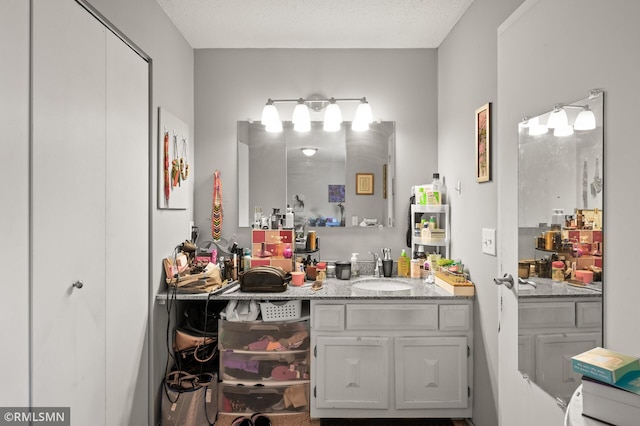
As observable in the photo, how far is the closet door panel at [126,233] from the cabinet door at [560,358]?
6.12 feet

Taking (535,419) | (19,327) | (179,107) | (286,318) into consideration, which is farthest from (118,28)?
(535,419)

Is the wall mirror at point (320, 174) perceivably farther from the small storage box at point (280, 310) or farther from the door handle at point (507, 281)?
the door handle at point (507, 281)

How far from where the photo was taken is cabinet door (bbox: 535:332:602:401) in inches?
46.1

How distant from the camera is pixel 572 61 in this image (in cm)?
122

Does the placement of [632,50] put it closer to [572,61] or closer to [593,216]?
[572,61]

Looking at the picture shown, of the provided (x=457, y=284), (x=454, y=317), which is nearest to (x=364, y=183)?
(x=457, y=284)

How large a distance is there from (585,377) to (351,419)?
1.64 metres

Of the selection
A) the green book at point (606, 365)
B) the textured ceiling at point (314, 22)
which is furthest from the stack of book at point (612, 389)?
the textured ceiling at point (314, 22)

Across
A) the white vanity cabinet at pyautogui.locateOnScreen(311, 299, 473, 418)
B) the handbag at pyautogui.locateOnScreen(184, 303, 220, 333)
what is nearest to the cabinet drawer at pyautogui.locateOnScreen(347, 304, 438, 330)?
the white vanity cabinet at pyautogui.locateOnScreen(311, 299, 473, 418)

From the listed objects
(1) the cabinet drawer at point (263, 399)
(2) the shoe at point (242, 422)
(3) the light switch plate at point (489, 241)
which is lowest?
(2) the shoe at point (242, 422)

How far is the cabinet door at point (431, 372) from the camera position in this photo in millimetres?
2139

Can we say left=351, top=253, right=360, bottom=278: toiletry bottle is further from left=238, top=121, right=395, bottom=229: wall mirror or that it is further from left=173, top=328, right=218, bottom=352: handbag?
left=173, top=328, right=218, bottom=352: handbag

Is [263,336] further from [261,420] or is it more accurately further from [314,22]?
[314,22]

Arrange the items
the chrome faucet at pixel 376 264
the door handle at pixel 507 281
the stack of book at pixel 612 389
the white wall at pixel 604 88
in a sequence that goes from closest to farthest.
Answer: the stack of book at pixel 612 389, the white wall at pixel 604 88, the door handle at pixel 507 281, the chrome faucet at pixel 376 264
